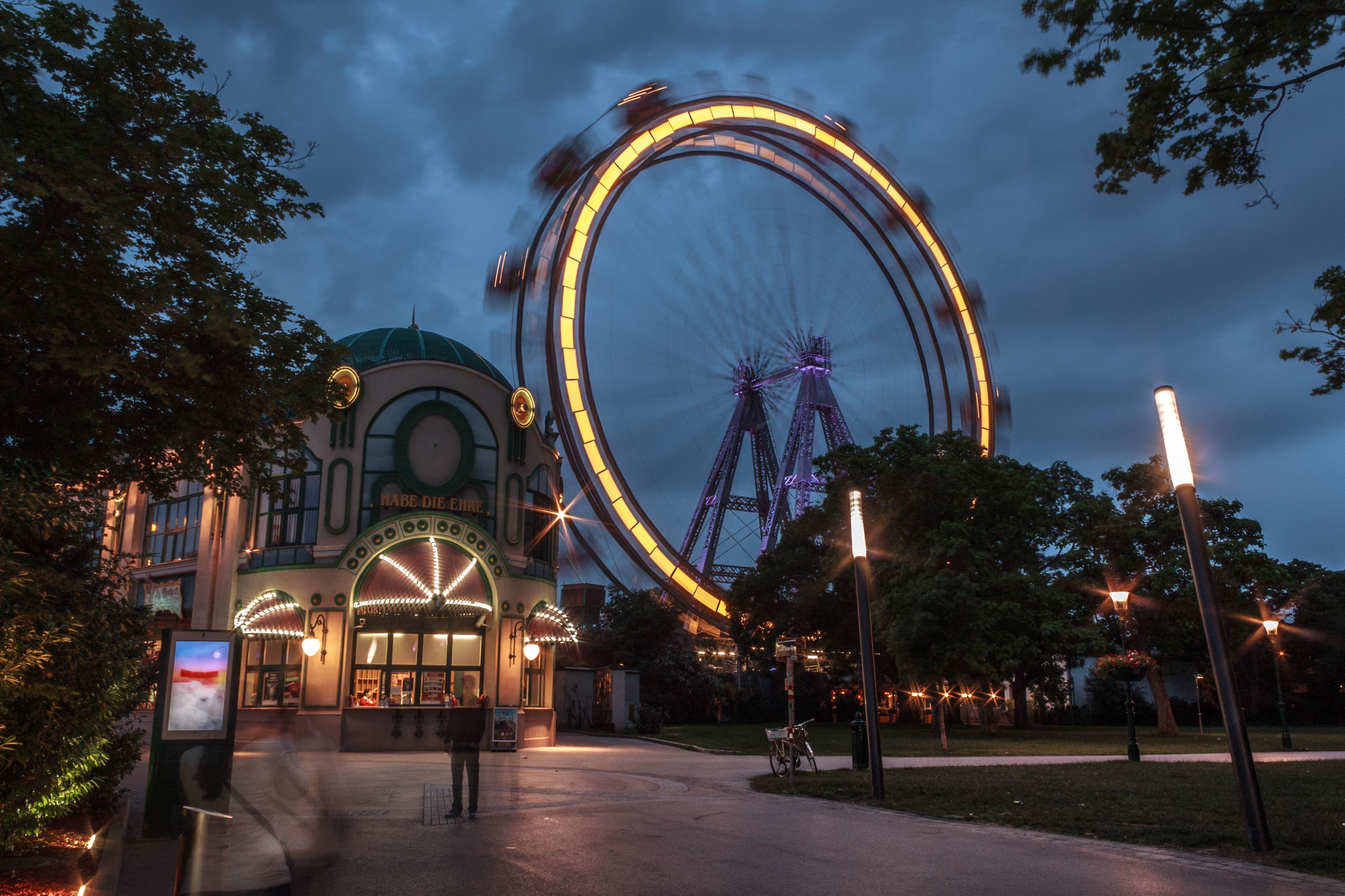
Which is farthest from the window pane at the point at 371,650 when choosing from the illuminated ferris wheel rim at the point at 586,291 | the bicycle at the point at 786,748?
the bicycle at the point at 786,748

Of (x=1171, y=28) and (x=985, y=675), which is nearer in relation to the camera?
(x=1171, y=28)

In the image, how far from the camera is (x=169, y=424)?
11.6m

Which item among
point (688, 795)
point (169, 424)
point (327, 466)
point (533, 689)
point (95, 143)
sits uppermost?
point (327, 466)

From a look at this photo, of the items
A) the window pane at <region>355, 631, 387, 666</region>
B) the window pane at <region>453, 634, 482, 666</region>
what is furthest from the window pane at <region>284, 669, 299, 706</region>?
the window pane at <region>453, 634, 482, 666</region>

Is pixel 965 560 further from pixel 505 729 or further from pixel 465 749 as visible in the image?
pixel 465 749

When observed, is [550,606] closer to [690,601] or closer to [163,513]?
[690,601]

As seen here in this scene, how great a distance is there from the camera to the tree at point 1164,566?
35062 millimetres

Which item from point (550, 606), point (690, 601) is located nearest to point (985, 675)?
point (690, 601)

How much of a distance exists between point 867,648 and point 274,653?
66.4ft

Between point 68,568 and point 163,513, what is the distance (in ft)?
109

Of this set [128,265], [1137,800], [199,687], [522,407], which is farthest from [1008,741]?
[128,265]

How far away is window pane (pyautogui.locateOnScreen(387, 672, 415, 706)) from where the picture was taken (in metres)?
27.6

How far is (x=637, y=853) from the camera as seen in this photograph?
902 centimetres

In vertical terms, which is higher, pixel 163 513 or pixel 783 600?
pixel 163 513
